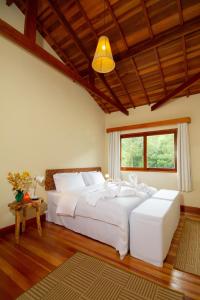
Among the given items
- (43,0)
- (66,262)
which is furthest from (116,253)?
(43,0)

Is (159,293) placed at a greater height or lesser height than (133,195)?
lesser

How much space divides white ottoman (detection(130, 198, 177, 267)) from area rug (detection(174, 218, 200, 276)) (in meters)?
0.23

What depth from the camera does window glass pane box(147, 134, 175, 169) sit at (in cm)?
421

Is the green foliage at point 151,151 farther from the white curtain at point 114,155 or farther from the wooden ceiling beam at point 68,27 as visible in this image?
the wooden ceiling beam at point 68,27

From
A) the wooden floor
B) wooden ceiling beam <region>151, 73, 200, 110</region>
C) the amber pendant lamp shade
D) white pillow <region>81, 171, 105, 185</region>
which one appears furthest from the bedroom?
the amber pendant lamp shade

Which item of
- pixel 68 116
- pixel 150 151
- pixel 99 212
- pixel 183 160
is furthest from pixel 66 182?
pixel 183 160

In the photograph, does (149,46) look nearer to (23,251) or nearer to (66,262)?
(66,262)

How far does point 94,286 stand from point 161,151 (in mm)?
3543

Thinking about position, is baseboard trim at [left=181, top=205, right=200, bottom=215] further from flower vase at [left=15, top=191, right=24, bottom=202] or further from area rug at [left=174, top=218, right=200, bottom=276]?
flower vase at [left=15, top=191, right=24, bottom=202]

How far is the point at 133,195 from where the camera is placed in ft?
8.64

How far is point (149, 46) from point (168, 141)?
231 centimetres

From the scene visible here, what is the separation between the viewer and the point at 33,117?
3.06 metres

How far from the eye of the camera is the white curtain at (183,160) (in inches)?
150

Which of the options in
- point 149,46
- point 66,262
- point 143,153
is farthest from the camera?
point 143,153
